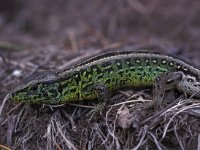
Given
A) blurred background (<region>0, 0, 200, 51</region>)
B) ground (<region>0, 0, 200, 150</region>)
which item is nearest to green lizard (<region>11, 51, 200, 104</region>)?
ground (<region>0, 0, 200, 150</region>)

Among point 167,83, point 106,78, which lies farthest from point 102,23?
point 167,83

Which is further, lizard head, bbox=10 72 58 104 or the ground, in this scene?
lizard head, bbox=10 72 58 104

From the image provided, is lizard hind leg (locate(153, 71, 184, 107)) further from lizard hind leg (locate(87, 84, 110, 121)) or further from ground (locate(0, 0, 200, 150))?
lizard hind leg (locate(87, 84, 110, 121))

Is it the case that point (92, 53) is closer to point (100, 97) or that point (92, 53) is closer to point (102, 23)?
point (100, 97)

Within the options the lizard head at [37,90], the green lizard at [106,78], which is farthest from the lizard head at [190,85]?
the lizard head at [37,90]

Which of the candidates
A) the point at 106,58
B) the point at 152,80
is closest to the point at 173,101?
the point at 152,80

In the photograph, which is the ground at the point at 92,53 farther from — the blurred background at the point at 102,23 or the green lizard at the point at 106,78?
the green lizard at the point at 106,78
